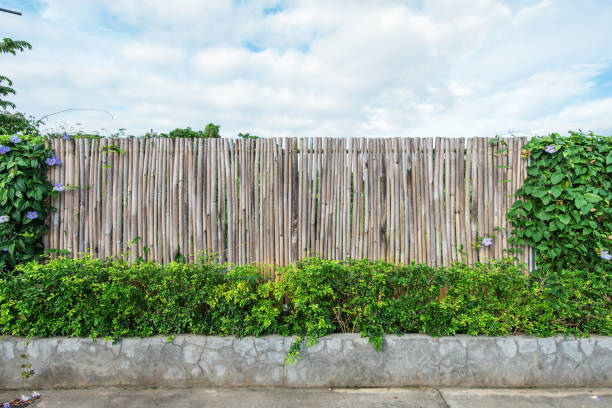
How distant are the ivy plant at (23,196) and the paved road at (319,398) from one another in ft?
4.21

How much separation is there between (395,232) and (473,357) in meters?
1.23

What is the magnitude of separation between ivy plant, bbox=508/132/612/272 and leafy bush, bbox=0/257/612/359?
377mm

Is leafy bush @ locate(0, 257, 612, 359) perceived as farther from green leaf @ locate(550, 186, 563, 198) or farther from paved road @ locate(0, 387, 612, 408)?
green leaf @ locate(550, 186, 563, 198)

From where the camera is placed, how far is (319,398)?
234 cm

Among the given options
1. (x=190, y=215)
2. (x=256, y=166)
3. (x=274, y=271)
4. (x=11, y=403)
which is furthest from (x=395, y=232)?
(x=11, y=403)

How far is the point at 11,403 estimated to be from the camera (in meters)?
2.33

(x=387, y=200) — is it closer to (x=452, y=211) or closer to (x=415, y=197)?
(x=415, y=197)

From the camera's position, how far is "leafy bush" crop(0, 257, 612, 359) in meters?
2.55

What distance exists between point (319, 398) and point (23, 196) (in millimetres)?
3313

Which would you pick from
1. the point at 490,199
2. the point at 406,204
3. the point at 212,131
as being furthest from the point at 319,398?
the point at 212,131

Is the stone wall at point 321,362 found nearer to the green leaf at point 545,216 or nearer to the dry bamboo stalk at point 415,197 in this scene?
the dry bamboo stalk at point 415,197

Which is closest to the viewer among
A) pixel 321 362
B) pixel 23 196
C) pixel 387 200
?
pixel 321 362

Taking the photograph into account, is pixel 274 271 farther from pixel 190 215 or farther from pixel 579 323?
pixel 579 323

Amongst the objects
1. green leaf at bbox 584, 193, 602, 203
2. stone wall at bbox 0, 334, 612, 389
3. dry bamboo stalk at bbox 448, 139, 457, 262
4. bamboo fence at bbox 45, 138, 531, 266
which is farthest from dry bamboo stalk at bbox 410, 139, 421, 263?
green leaf at bbox 584, 193, 602, 203
